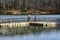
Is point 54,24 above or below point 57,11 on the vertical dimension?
above

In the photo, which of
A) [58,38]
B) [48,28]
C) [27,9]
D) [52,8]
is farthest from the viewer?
[52,8]

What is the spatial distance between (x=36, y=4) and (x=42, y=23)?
6752 centimetres

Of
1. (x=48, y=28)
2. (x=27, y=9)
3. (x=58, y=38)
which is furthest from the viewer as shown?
(x=27, y=9)

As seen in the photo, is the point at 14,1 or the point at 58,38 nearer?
the point at 58,38

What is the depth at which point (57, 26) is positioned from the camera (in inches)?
1085

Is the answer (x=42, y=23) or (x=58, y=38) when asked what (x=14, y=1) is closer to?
(x=42, y=23)

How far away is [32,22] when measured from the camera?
27906mm

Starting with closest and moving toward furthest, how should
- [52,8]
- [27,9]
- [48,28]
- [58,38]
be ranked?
[58,38]
[48,28]
[27,9]
[52,8]

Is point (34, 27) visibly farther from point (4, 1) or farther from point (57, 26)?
A: point (4, 1)

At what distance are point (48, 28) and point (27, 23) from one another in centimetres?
279

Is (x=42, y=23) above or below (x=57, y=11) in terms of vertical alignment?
above

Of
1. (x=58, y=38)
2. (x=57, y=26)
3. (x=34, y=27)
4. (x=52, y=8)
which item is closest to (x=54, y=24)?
(x=57, y=26)

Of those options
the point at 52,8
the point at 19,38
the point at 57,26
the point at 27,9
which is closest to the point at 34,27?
the point at 57,26

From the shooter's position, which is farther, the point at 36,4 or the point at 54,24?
the point at 36,4
